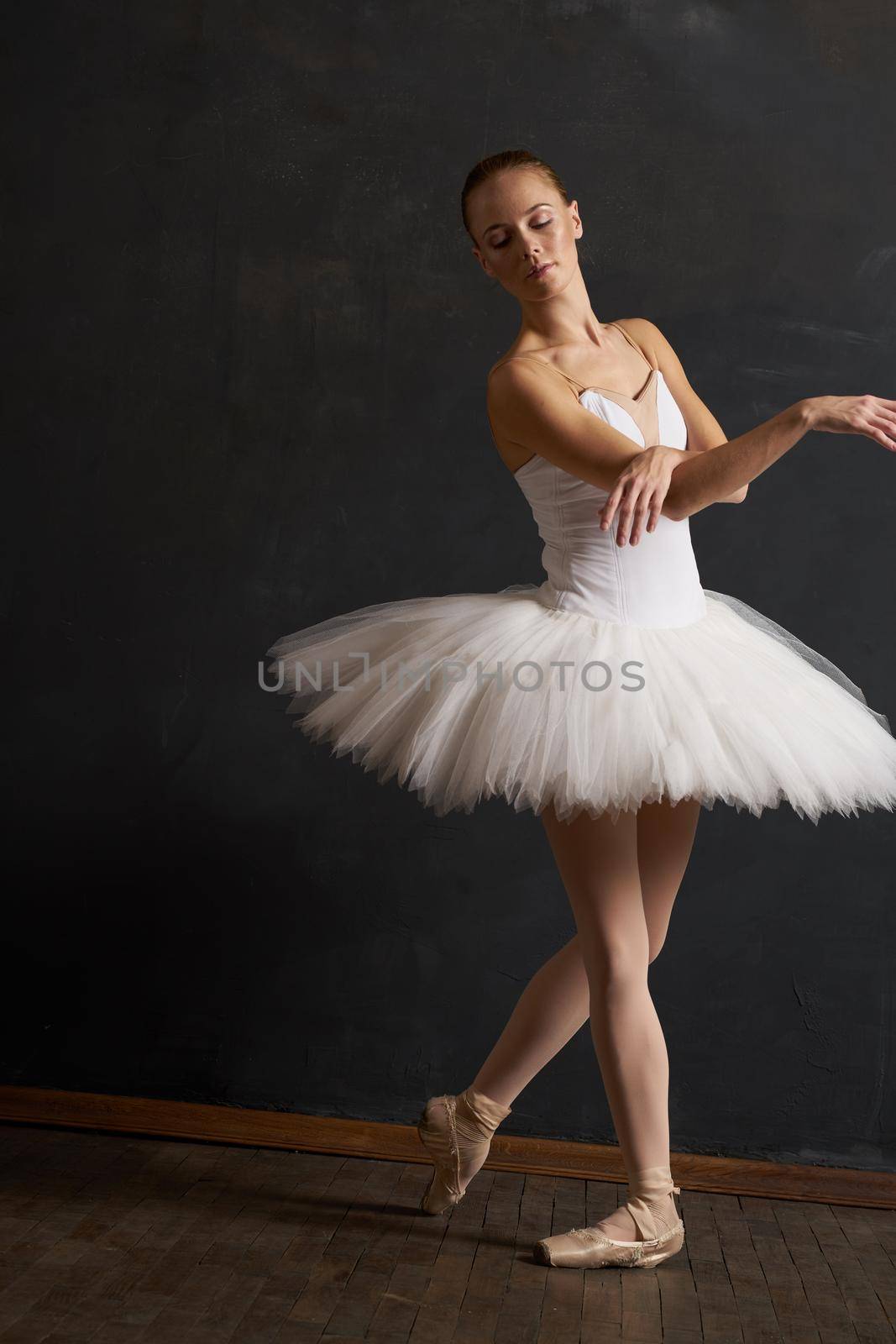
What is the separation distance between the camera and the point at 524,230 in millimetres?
2123

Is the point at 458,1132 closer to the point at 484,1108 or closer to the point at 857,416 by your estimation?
the point at 484,1108

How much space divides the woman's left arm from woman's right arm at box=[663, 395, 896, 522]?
368 millimetres

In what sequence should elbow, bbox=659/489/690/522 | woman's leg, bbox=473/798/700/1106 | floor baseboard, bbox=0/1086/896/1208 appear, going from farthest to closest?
1. floor baseboard, bbox=0/1086/896/1208
2. woman's leg, bbox=473/798/700/1106
3. elbow, bbox=659/489/690/522

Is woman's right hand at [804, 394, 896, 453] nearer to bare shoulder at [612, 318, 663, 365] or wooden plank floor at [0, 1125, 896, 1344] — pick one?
bare shoulder at [612, 318, 663, 365]

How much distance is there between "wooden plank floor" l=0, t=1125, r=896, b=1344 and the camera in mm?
1935

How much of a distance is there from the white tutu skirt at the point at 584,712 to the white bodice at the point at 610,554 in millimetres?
35

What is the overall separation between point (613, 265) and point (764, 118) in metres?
0.42

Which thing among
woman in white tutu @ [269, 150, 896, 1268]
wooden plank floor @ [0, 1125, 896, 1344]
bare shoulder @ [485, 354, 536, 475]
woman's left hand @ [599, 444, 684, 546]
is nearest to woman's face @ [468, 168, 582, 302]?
woman in white tutu @ [269, 150, 896, 1268]

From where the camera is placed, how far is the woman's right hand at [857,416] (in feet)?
6.07

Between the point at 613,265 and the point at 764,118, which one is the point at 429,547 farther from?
the point at 764,118

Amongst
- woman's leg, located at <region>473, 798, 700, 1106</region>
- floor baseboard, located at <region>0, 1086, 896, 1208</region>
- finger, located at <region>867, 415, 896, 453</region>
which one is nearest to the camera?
finger, located at <region>867, 415, 896, 453</region>

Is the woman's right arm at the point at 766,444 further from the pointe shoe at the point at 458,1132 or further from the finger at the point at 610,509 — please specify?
the pointe shoe at the point at 458,1132

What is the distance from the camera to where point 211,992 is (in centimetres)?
280

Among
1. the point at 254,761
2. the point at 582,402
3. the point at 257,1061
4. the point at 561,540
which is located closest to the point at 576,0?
the point at 582,402
